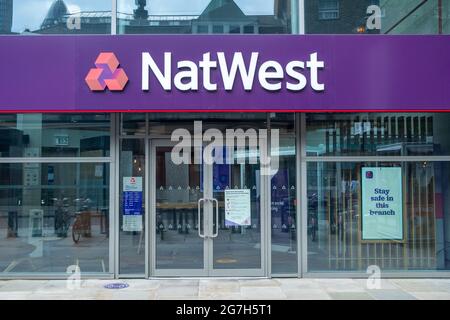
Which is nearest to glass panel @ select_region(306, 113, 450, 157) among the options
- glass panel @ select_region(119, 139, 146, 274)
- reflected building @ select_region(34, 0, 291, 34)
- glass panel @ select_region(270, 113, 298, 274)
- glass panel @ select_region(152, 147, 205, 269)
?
glass panel @ select_region(270, 113, 298, 274)

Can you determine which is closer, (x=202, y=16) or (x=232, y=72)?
(x=232, y=72)

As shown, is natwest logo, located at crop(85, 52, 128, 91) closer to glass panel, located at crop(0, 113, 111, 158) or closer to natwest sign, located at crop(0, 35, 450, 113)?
natwest sign, located at crop(0, 35, 450, 113)

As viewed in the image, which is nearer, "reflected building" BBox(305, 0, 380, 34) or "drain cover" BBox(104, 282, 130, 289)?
→ "drain cover" BBox(104, 282, 130, 289)

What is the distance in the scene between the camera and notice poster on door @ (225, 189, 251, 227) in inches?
347

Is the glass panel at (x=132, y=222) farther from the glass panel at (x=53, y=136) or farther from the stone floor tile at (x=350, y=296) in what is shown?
the stone floor tile at (x=350, y=296)

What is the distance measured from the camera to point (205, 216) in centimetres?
880

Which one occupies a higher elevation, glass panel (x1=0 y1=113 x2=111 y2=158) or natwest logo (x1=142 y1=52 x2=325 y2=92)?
natwest logo (x1=142 y1=52 x2=325 y2=92)

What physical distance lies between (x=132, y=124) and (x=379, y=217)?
167 inches

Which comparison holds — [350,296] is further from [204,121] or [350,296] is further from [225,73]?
[225,73]

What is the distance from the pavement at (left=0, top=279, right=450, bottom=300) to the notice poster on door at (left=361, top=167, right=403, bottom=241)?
2.50ft

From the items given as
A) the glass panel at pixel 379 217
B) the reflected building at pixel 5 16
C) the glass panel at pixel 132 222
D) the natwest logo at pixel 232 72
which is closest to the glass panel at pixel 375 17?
the natwest logo at pixel 232 72

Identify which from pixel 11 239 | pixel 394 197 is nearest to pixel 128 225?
pixel 11 239

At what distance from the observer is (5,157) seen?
876cm

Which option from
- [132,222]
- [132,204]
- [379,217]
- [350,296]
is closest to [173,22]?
[132,204]
